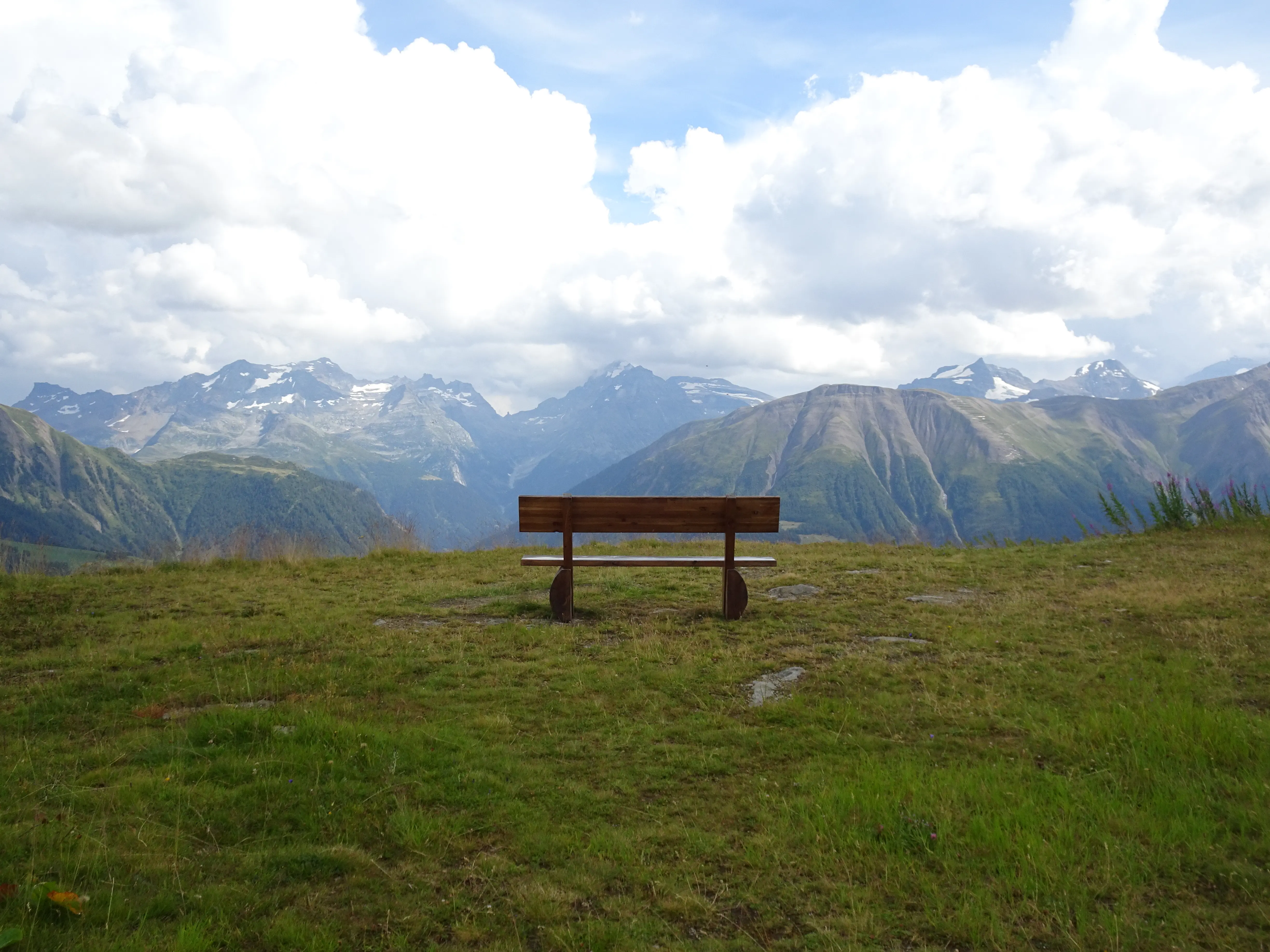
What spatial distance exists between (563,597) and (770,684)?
3717 millimetres

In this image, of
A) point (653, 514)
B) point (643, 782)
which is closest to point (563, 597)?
point (653, 514)

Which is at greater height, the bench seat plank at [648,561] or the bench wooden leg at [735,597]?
the bench seat plank at [648,561]

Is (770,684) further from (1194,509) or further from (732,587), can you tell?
(1194,509)

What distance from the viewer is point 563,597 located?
10859 mm

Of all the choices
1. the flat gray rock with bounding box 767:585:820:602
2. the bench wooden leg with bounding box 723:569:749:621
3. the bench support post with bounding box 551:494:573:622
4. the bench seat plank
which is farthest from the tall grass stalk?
the bench support post with bounding box 551:494:573:622

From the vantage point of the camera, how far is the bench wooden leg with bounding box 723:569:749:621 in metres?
10.9

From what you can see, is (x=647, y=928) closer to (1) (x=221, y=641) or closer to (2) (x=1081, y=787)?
(2) (x=1081, y=787)

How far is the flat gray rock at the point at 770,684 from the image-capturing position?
299 inches

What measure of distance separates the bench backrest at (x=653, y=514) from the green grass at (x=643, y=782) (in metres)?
1.34

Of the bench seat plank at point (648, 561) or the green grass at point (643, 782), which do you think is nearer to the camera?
the green grass at point (643, 782)

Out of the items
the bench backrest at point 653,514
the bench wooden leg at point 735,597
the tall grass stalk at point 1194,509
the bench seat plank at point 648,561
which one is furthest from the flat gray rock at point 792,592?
the tall grass stalk at point 1194,509

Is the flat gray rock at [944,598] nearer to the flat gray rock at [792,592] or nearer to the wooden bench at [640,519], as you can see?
the flat gray rock at [792,592]

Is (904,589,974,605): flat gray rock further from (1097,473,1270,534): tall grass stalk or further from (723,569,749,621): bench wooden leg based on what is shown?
(1097,473,1270,534): tall grass stalk

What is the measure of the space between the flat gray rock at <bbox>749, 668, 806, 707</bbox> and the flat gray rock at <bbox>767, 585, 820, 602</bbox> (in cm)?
380
